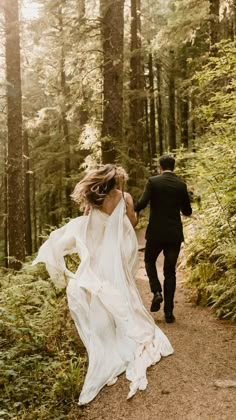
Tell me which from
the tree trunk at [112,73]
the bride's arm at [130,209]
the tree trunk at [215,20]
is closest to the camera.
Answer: the bride's arm at [130,209]

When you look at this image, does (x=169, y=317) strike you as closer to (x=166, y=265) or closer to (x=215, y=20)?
(x=166, y=265)

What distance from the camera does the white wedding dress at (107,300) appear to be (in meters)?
5.45

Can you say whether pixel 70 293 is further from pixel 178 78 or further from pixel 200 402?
pixel 178 78

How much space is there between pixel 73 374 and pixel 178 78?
25.7 meters

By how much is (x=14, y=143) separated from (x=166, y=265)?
672cm

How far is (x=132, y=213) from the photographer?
7.08 meters

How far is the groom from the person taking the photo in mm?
7379

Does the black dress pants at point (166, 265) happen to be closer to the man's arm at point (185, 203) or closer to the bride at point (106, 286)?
the man's arm at point (185, 203)

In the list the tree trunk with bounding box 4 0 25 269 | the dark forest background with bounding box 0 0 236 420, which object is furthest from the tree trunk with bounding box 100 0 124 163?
the tree trunk with bounding box 4 0 25 269

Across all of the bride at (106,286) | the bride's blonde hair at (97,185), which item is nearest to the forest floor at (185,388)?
the bride at (106,286)

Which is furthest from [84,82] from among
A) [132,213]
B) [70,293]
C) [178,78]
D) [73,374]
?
[178,78]

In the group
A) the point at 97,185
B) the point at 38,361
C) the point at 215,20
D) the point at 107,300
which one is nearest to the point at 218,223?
the point at 97,185

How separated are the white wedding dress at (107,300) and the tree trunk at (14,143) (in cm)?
594

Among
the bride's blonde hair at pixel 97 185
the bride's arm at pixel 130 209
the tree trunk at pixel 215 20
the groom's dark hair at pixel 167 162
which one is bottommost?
the bride's arm at pixel 130 209
